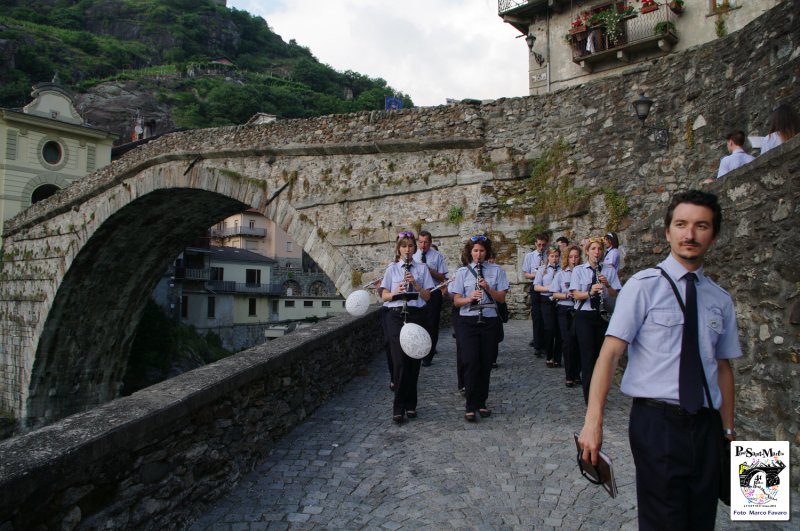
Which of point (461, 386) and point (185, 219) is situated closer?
point (461, 386)

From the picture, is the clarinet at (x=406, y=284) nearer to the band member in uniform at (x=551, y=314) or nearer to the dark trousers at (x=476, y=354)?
the dark trousers at (x=476, y=354)

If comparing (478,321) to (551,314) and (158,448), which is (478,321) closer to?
(551,314)

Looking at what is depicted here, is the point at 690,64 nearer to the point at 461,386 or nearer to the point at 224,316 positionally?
the point at 461,386

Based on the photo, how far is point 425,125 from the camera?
11.1 metres

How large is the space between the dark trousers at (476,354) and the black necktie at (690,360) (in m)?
2.77

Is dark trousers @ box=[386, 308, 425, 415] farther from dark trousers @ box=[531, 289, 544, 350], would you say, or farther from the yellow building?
the yellow building

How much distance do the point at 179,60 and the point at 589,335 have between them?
88.6 meters

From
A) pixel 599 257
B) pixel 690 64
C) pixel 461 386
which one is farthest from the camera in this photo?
pixel 690 64

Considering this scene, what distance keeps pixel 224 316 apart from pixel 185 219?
22.0 m

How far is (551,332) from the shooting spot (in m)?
6.85

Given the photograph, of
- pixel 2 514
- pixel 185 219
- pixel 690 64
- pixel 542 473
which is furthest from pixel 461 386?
pixel 185 219

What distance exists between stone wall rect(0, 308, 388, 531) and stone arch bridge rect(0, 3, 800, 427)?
3120 millimetres

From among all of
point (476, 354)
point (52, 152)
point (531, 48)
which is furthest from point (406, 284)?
point (52, 152)

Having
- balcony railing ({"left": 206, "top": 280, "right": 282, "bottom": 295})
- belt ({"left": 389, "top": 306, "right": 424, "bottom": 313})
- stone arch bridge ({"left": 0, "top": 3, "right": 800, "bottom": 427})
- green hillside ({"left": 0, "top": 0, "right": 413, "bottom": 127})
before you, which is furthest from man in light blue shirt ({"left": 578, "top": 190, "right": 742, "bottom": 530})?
green hillside ({"left": 0, "top": 0, "right": 413, "bottom": 127})
